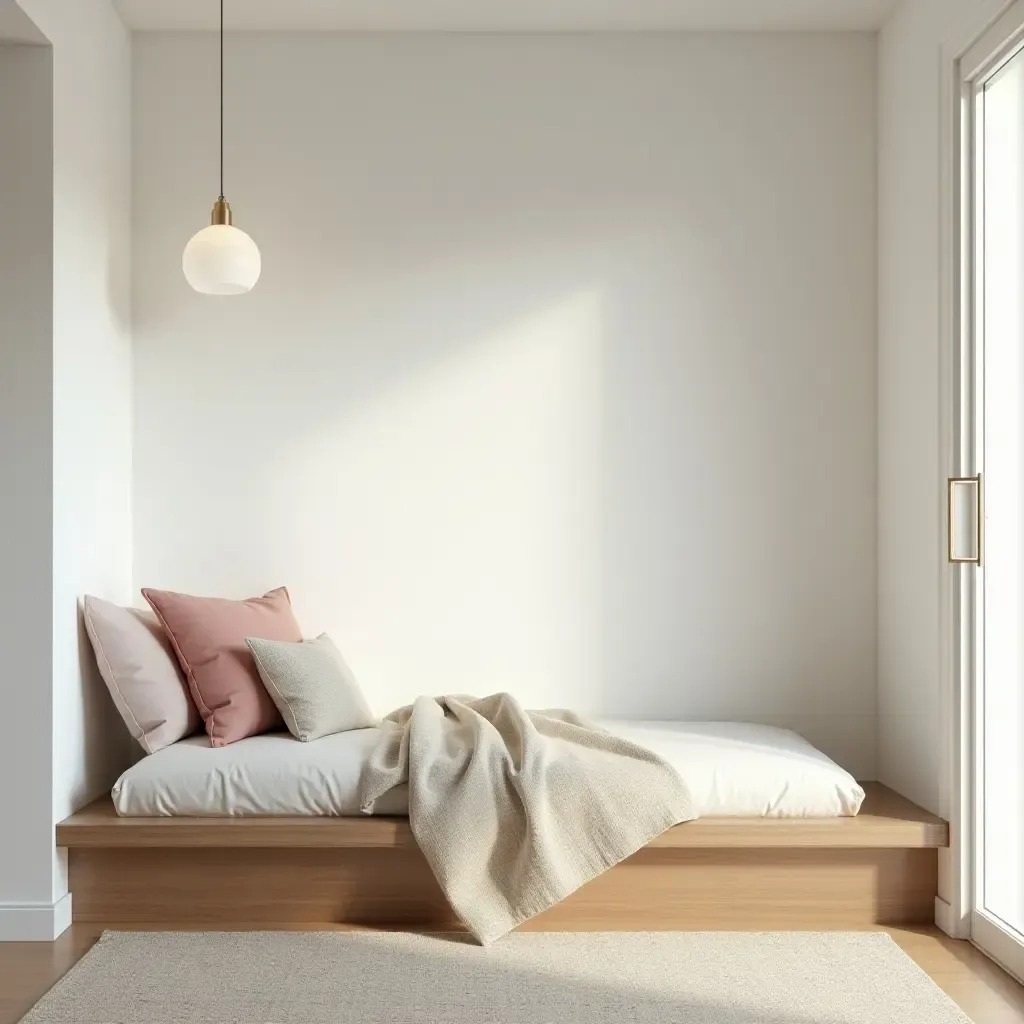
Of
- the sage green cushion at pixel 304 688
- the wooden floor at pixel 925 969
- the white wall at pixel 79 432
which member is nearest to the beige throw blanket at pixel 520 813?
the sage green cushion at pixel 304 688

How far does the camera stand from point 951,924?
308 centimetres

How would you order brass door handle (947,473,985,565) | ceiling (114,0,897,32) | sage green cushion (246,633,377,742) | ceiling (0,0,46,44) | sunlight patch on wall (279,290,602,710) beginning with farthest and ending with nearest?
sunlight patch on wall (279,290,602,710) < ceiling (114,0,897,32) < sage green cushion (246,633,377,742) < brass door handle (947,473,985,565) < ceiling (0,0,46,44)

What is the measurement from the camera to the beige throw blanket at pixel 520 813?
9.61ft

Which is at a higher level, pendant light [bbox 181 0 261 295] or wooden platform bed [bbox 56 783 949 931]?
pendant light [bbox 181 0 261 295]

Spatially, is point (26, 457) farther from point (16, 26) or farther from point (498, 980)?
point (498, 980)

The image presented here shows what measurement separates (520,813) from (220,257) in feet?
6.07

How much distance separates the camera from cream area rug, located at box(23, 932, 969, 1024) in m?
2.54

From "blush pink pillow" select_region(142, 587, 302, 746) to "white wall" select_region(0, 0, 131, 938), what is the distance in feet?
0.91

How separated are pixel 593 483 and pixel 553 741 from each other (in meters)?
1.01

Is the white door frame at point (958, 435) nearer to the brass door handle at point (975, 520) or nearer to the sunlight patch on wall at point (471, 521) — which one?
the brass door handle at point (975, 520)

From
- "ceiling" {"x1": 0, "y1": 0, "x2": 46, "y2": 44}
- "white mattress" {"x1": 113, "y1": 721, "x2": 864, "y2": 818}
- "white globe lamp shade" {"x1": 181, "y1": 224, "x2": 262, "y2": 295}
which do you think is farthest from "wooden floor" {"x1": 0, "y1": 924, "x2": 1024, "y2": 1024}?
"ceiling" {"x1": 0, "y1": 0, "x2": 46, "y2": 44}

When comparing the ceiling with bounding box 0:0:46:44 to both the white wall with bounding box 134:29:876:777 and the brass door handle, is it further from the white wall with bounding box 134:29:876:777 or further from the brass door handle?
the brass door handle

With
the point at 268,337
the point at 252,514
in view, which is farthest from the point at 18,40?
the point at 252,514

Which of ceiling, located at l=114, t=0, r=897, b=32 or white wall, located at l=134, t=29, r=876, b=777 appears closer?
ceiling, located at l=114, t=0, r=897, b=32
